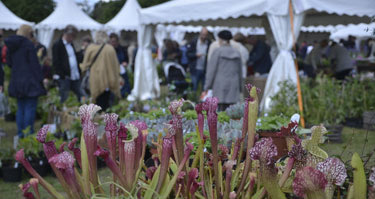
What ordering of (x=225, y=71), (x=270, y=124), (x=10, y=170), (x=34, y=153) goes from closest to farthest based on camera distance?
(x=270, y=124), (x=10, y=170), (x=34, y=153), (x=225, y=71)

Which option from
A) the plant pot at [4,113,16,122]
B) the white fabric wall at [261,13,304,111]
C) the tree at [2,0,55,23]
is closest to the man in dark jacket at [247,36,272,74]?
the white fabric wall at [261,13,304,111]

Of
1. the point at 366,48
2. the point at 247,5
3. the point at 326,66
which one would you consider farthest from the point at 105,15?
the point at 247,5

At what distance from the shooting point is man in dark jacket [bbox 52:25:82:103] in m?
6.77

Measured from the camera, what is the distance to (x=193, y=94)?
28.4ft

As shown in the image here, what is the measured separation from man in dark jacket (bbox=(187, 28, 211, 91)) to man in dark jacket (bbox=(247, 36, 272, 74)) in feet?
3.23

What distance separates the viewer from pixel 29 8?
1186 inches

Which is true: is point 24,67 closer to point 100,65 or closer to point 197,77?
point 100,65

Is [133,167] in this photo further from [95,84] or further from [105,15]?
[105,15]

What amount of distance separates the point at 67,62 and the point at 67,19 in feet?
34.5

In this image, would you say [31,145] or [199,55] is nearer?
[31,145]

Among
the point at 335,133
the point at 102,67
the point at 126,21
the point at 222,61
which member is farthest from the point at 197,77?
the point at 126,21

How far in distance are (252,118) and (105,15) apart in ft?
111

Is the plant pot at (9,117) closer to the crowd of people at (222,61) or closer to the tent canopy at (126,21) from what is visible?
the crowd of people at (222,61)

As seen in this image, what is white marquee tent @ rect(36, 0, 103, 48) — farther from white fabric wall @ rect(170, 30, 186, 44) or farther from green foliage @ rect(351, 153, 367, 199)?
green foliage @ rect(351, 153, 367, 199)
